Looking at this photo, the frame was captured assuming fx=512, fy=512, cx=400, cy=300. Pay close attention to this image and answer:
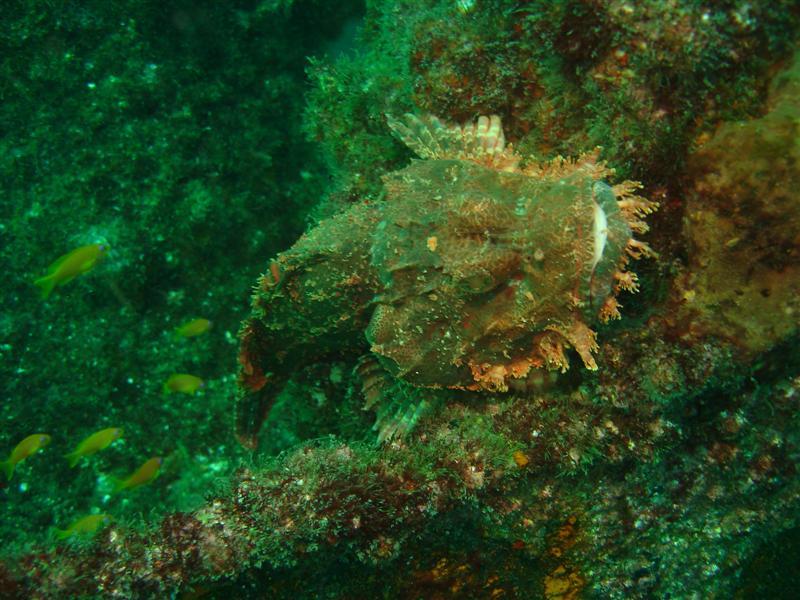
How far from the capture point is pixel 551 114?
372 cm

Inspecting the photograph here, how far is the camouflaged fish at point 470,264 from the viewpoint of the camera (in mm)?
3004

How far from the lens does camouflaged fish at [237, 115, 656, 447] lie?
300 centimetres

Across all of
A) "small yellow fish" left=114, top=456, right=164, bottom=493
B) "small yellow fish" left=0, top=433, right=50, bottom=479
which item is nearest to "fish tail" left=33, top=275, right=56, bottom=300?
"small yellow fish" left=0, top=433, right=50, bottom=479

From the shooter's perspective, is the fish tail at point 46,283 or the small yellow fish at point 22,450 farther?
the fish tail at point 46,283

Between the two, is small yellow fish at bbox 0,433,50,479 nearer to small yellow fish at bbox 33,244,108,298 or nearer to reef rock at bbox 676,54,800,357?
small yellow fish at bbox 33,244,108,298

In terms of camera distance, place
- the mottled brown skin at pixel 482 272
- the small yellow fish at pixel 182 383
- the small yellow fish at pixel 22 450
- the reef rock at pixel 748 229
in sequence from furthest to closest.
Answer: the small yellow fish at pixel 182 383
the small yellow fish at pixel 22 450
the mottled brown skin at pixel 482 272
the reef rock at pixel 748 229

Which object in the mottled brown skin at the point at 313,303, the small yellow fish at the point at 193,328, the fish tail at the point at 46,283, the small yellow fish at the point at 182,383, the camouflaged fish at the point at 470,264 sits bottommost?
the small yellow fish at the point at 182,383

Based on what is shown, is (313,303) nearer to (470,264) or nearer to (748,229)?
(470,264)

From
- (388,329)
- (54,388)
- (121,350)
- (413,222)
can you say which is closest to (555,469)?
(388,329)

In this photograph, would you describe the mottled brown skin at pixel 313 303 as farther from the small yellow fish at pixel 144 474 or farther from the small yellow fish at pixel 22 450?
the small yellow fish at pixel 22 450

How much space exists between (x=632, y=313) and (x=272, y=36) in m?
6.08

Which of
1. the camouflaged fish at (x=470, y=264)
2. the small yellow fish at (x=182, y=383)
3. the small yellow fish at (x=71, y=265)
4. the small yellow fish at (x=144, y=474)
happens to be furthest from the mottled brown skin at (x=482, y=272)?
the small yellow fish at (x=71, y=265)

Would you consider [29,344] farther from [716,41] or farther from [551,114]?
[716,41]

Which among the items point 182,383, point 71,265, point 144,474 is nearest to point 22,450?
point 144,474
